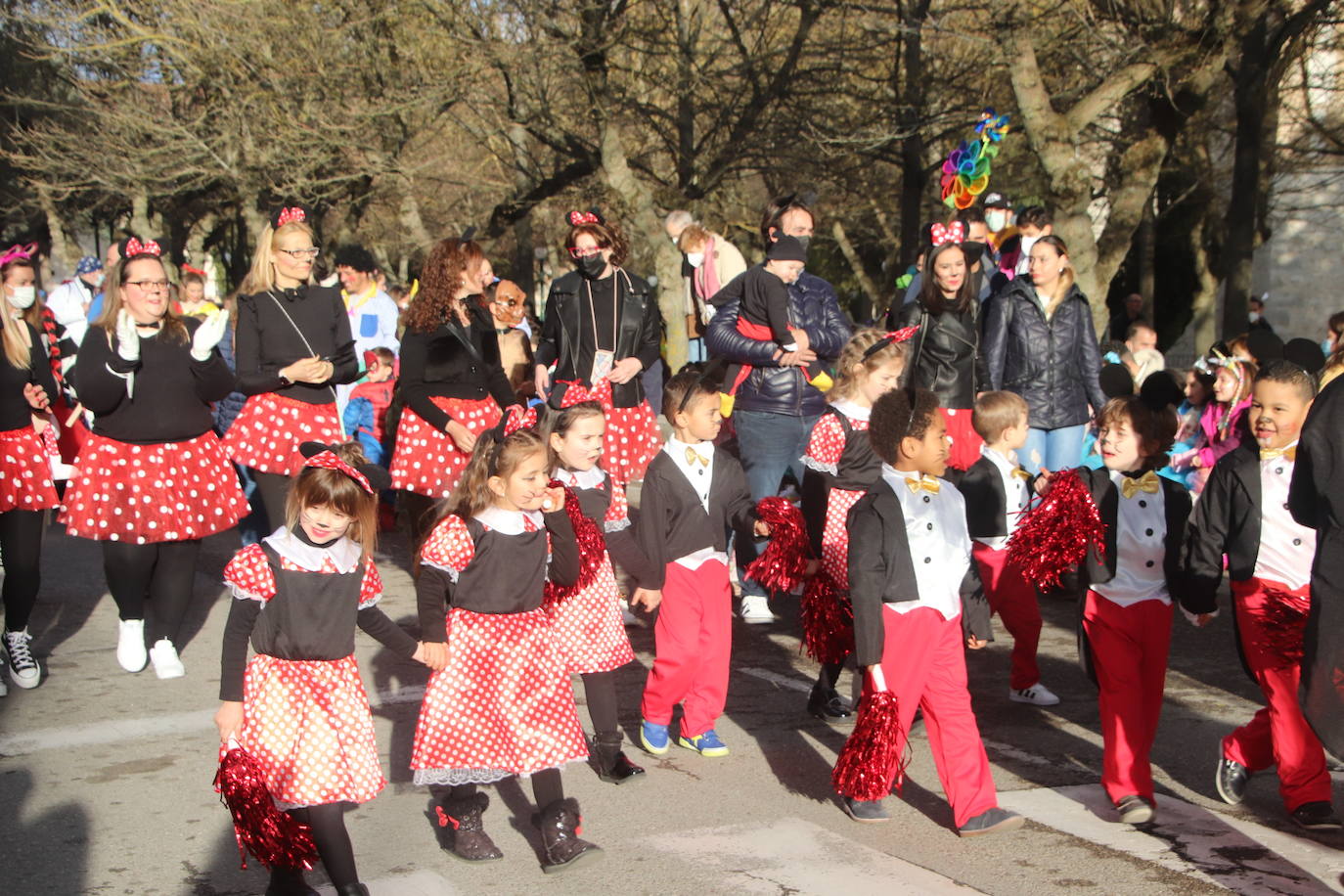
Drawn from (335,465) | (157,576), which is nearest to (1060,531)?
(335,465)

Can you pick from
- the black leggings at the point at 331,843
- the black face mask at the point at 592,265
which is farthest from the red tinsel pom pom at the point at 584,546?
the black face mask at the point at 592,265

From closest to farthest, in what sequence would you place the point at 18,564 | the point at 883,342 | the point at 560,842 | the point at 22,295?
the point at 560,842, the point at 883,342, the point at 18,564, the point at 22,295

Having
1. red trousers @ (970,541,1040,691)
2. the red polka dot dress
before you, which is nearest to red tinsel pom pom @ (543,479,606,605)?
the red polka dot dress

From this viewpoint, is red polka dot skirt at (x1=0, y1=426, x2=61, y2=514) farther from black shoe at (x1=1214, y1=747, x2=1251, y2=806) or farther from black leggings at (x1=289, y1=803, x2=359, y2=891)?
black shoe at (x1=1214, y1=747, x2=1251, y2=806)

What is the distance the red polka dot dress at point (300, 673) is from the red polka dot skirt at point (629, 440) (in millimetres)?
3134

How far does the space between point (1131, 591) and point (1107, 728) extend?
47 centimetres

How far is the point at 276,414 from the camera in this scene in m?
6.93

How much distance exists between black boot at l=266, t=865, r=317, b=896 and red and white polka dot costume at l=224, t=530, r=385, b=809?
0.60 ft

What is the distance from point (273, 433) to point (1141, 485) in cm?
393

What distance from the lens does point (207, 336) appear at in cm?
663

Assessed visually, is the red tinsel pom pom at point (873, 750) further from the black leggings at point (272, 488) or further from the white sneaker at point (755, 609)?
the black leggings at point (272, 488)

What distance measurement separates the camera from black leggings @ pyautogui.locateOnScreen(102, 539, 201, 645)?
666 centimetres

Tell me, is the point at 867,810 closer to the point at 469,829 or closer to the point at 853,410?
the point at 469,829

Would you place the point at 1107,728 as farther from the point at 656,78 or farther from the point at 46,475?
the point at 656,78
